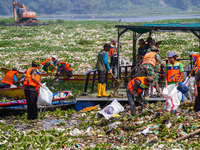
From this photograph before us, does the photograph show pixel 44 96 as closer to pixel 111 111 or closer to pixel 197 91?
pixel 111 111

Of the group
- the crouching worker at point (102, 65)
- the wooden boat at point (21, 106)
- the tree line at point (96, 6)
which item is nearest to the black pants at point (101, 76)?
the crouching worker at point (102, 65)

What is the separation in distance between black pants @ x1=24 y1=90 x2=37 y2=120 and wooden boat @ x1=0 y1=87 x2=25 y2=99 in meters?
2.44

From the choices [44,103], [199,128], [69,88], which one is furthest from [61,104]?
[199,128]

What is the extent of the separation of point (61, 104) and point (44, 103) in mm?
850

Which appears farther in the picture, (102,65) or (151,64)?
(102,65)

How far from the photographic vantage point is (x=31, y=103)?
8734 mm

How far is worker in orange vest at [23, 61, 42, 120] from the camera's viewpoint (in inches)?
331

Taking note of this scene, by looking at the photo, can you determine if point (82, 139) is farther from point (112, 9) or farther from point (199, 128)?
point (112, 9)

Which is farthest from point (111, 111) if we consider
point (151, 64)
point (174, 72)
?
point (174, 72)

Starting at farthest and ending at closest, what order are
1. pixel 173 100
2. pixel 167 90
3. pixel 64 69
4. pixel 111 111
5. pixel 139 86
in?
pixel 64 69 < pixel 111 111 < pixel 167 90 < pixel 173 100 < pixel 139 86

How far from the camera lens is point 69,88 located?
12547mm

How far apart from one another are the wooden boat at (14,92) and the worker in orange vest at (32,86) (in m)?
2.50

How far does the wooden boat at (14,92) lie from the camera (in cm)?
1120

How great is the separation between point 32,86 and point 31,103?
538mm
